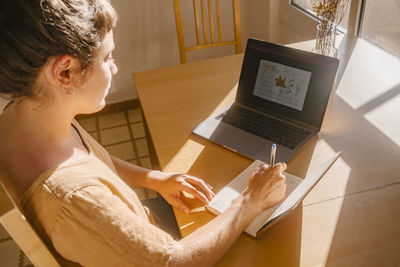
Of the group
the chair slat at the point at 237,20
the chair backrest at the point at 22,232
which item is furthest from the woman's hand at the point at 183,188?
the chair slat at the point at 237,20

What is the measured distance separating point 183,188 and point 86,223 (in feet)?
1.30

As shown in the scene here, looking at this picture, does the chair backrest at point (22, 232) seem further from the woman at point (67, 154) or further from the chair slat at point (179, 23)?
the chair slat at point (179, 23)

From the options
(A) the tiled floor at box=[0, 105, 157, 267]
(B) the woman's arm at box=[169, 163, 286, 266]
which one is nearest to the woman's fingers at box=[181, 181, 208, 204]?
(B) the woman's arm at box=[169, 163, 286, 266]

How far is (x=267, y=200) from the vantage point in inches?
37.8

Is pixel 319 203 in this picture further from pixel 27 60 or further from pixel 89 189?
pixel 27 60

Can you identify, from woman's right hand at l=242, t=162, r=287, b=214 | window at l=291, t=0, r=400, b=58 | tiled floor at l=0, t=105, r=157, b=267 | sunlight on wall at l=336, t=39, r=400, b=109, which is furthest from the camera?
tiled floor at l=0, t=105, r=157, b=267

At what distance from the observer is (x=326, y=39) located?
1.54 m

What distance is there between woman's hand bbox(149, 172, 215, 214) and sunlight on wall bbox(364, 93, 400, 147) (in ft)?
2.06

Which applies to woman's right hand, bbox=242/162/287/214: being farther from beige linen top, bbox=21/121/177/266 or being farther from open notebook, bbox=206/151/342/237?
beige linen top, bbox=21/121/177/266

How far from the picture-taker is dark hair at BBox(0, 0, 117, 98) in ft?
2.15

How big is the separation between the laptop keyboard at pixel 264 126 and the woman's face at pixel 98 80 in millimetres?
559

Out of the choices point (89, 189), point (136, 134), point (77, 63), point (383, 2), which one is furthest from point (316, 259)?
point (136, 134)

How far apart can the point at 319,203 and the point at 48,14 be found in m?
0.78

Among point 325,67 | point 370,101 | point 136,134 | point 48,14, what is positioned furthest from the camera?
point 136,134
